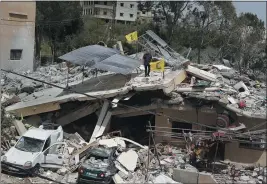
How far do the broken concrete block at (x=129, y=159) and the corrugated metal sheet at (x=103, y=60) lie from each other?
4443mm

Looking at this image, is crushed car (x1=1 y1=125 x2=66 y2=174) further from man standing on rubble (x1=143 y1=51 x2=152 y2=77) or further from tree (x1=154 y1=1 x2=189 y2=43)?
tree (x1=154 y1=1 x2=189 y2=43)

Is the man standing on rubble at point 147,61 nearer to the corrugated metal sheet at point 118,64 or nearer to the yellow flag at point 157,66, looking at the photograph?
the yellow flag at point 157,66

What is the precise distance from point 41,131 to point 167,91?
246 inches

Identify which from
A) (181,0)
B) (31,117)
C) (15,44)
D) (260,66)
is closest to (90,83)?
(31,117)

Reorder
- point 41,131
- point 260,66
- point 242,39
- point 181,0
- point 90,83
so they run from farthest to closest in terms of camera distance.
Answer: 1. point 181,0
2. point 242,39
3. point 260,66
4. point 90,83
5. point 41,131

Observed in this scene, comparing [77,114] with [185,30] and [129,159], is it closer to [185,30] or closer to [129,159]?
[129,159]

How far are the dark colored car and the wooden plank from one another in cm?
404

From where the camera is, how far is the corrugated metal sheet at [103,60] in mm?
21594

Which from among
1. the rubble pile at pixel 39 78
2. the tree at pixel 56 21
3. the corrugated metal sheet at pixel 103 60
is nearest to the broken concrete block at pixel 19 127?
the rubble pile at pixel 39 78

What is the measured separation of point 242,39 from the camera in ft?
137

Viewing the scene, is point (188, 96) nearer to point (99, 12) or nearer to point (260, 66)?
point (260, 66)

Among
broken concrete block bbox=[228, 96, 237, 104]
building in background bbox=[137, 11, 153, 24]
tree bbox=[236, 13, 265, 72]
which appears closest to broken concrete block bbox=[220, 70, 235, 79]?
broken concrete block bbox=[228, 96, 237, 104]

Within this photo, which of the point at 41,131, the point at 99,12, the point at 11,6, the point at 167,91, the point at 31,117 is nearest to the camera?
the point at 41,131

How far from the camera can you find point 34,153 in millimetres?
17422
